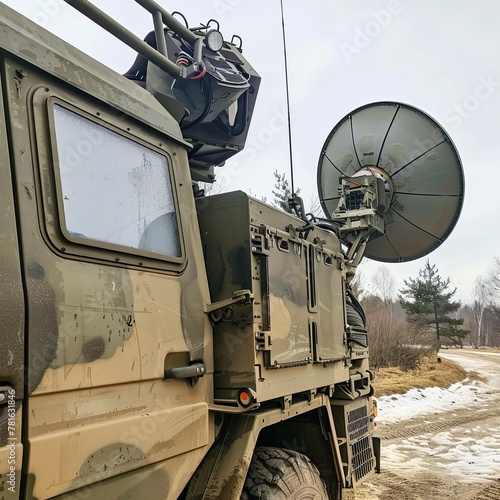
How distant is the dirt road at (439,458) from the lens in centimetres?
553

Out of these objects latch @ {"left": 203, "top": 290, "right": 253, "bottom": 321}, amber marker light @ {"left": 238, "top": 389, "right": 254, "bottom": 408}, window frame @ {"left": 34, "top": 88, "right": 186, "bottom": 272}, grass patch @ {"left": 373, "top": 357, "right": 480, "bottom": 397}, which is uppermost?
window frame @ {"left": 34, "top": 88, "right": 186, "bottom": 272}

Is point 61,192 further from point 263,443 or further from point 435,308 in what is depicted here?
point 435,308

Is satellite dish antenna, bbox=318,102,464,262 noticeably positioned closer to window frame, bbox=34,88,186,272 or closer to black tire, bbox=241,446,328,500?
black tire, bbox=241,446,328,500

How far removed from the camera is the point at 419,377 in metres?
17.8

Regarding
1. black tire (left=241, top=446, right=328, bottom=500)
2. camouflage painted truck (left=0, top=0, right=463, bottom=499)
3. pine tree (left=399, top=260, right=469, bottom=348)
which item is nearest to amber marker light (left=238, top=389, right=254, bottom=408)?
camouflage painted truck (left=0, top=0, right=463, bottom=499)

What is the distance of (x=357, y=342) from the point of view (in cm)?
453

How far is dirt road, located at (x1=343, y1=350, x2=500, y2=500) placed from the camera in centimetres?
553

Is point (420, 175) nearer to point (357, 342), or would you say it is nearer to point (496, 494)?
point (357, 342)

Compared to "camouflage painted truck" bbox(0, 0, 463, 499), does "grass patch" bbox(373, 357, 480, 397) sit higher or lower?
lower

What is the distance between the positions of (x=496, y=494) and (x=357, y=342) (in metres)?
2.41

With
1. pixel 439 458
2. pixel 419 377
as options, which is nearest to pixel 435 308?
pixel 419 377

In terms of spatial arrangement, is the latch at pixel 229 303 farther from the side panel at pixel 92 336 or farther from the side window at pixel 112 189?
the side window at pixel 112 189

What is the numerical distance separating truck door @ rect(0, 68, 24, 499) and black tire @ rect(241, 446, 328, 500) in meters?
1.52

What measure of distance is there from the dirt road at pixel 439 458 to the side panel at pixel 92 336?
377 cm
